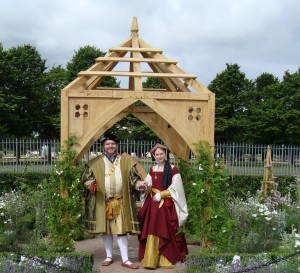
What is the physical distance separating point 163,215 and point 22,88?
24.8 metres

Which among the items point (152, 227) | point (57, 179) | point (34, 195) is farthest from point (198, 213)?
point (34, 195)

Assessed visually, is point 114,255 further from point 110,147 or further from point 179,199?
point 110,147

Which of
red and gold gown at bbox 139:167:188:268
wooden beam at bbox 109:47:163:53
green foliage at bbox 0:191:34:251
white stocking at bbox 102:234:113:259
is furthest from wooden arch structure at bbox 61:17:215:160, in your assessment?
green foliage at bbox 0:191:34:251

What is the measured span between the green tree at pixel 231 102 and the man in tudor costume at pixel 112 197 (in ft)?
81.6

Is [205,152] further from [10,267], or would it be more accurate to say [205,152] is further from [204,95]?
[10,267]

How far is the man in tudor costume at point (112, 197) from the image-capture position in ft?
19.6

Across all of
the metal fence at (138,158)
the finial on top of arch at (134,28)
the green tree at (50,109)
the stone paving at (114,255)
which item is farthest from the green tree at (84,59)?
the finial on top of arch at (134,28)

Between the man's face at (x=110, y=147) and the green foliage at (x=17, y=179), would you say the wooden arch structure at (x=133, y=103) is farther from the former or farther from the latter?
the green foliage at (x=17, y=179)

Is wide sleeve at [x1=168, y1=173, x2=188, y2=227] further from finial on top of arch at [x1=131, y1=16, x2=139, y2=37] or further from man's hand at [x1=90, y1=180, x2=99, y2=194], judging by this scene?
finial on top of arch at [x1=131, y1=16, x2=139, y2=37]

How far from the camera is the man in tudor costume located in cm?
597

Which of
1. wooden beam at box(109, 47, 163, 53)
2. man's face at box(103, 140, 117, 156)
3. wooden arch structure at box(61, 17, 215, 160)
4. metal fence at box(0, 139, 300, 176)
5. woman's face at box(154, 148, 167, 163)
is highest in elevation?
wooden beam at box(109, 47, 163, 53)

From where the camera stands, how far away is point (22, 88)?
29062 mm

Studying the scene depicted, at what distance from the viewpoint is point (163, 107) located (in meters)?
5.89

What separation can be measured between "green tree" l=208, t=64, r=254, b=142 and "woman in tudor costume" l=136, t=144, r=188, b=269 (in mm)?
24659
